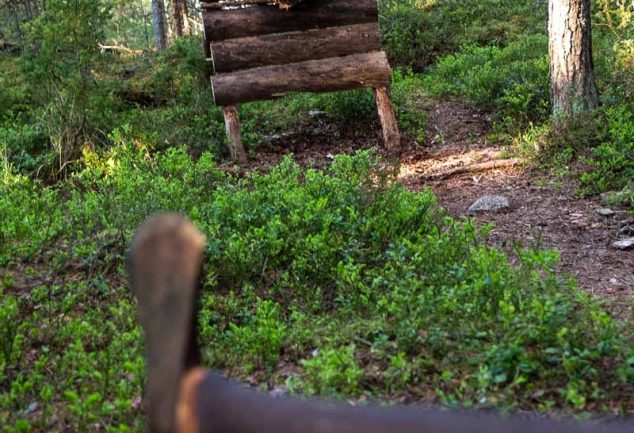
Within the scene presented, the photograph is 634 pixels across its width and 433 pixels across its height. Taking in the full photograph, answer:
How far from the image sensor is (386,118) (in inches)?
444

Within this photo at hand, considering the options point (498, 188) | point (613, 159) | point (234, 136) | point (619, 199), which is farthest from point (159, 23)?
point (619, 199)

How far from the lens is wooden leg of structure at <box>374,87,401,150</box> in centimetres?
1124

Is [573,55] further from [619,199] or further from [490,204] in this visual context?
[490,204]

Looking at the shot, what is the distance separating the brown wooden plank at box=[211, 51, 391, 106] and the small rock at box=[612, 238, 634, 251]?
5517 mm

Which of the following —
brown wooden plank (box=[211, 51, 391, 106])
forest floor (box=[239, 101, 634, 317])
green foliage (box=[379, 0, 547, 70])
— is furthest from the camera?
green foliage (box=[379, 0, 547, 70])

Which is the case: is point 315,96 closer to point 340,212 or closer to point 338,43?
point 338,43

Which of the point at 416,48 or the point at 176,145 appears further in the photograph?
the point at 416,48

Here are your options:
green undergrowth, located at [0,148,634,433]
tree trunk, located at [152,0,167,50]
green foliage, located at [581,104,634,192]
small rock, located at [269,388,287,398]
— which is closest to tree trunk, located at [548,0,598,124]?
green foliage, located at [581,104,634,192]

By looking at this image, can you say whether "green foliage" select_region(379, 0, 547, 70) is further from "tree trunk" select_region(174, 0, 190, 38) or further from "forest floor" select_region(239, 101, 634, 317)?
"tree trunk" select_region(174, 0, 190, 38)

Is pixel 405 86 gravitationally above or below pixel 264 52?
below

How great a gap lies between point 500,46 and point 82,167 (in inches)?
451

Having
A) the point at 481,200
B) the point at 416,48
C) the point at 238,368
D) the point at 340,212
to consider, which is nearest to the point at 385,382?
the point at 238,368

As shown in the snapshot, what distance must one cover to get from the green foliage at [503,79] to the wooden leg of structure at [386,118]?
72.2 inches

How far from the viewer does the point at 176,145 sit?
1019cm
